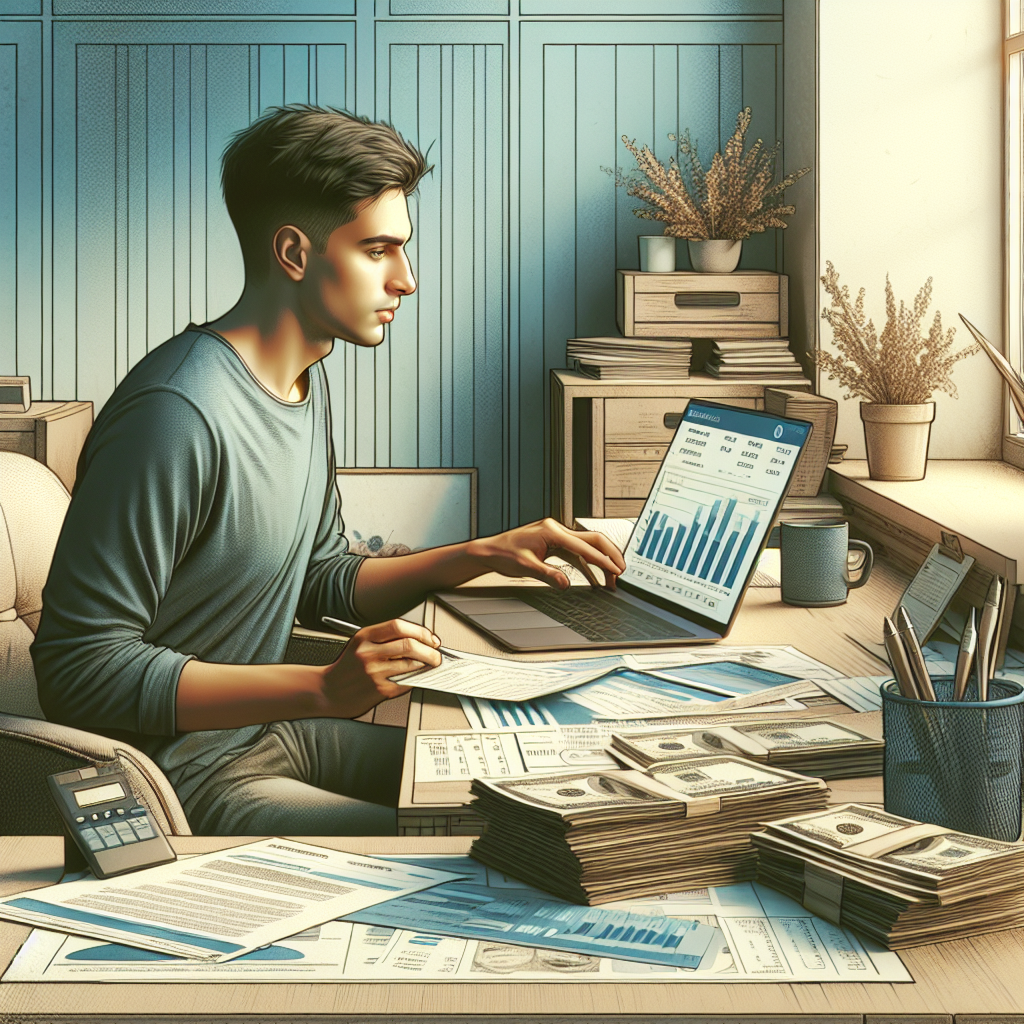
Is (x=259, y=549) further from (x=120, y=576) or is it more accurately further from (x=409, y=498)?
(x=409, y=498)

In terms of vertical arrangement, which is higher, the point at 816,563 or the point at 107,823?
the point at 816,563

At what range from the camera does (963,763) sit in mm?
1057

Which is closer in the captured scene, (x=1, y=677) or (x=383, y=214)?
(x=383, y=214)

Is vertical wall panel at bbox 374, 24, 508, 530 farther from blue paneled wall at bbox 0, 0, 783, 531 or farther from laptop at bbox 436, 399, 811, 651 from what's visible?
laptop at bbox 436, 399, 811, 651

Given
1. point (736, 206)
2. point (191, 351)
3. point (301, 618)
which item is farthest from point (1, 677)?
point (736, 206)

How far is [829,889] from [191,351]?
3.77 feet

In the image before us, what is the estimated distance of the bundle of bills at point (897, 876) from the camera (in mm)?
900

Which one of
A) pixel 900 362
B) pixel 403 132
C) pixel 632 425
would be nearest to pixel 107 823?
pixel 900 362

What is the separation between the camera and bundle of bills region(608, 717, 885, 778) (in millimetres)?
1216

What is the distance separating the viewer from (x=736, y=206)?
3754 mm

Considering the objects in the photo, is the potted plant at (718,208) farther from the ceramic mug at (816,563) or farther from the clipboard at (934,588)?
the clipboard at (934,588)

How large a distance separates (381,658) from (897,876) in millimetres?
655

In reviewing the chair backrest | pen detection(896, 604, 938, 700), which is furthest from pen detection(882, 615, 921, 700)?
the chair backrest

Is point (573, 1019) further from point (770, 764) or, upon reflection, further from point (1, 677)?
point (1, 677)
